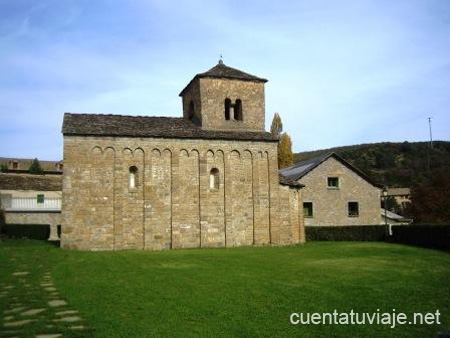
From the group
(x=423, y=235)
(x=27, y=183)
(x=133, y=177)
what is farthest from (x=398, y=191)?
(x=133, y=177)

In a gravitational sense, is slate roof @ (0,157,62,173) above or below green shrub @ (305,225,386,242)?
above

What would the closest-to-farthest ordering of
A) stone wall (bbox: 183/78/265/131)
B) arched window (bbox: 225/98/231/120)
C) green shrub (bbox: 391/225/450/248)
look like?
1. green shrub (bbox: 391/225/450/248)
2. stone wall (bbox: 183/78/265/131)
3. arched window (bbox: 225/98/231/120)

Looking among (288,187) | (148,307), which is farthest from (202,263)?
(288,187)

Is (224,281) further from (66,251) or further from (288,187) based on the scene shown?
(288,187)

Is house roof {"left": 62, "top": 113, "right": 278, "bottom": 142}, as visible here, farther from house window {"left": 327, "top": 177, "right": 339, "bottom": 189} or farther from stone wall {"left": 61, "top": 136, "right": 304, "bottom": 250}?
house window {"left": 327, "top": 177, "right": 339, "bottom": 189}

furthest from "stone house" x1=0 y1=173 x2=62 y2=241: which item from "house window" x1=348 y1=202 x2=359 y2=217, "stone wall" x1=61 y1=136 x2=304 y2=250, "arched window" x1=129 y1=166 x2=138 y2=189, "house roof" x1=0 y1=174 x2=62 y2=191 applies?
"house window" x1=348 y1=202 x2=359 y2=217

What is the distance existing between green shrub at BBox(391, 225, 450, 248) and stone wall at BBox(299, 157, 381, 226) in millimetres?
7396

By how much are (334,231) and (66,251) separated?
21259 millimetres

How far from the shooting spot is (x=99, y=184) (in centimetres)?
2475

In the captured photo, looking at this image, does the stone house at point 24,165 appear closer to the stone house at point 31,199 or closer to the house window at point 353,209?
the stone house at point 31,199

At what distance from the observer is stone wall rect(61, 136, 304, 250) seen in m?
24.4

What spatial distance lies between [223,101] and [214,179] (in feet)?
18.9

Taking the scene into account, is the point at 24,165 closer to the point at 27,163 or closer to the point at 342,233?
A: the point at 27,163

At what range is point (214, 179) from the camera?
89.4 feet
